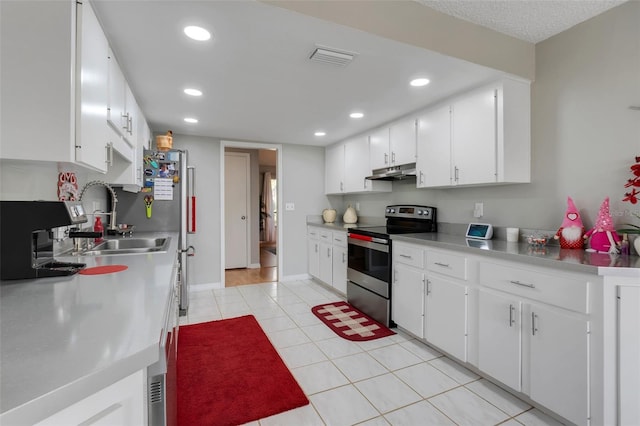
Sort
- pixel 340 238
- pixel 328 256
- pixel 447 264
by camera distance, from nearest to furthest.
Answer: pixel 447 264
pixel 340 238
pixel 328 256

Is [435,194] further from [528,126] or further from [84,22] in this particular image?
[84,22]

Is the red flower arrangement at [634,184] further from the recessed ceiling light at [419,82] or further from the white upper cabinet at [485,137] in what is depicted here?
the recessed ceiling light at [419,82]

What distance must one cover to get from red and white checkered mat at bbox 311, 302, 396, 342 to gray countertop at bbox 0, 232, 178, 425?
2.00 meters

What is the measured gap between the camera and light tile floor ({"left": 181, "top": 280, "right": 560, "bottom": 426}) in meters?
1.72

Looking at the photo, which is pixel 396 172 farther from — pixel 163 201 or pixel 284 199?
pixel 163 201

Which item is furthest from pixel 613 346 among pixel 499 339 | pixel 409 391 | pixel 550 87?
pixel 550 87

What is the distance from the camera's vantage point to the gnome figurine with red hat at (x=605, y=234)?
71.0 inches

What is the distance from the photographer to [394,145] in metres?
3.34

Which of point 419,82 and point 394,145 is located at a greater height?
point 419,82

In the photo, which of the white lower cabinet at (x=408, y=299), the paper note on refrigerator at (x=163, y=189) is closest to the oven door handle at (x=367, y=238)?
the white lower cabinet at (x=408, y=299)

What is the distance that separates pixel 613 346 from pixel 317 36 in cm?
216

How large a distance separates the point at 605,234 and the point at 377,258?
5.59 feet

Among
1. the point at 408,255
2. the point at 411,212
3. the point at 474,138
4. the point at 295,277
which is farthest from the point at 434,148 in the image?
the point at 295,277

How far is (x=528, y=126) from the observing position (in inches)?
91.0
